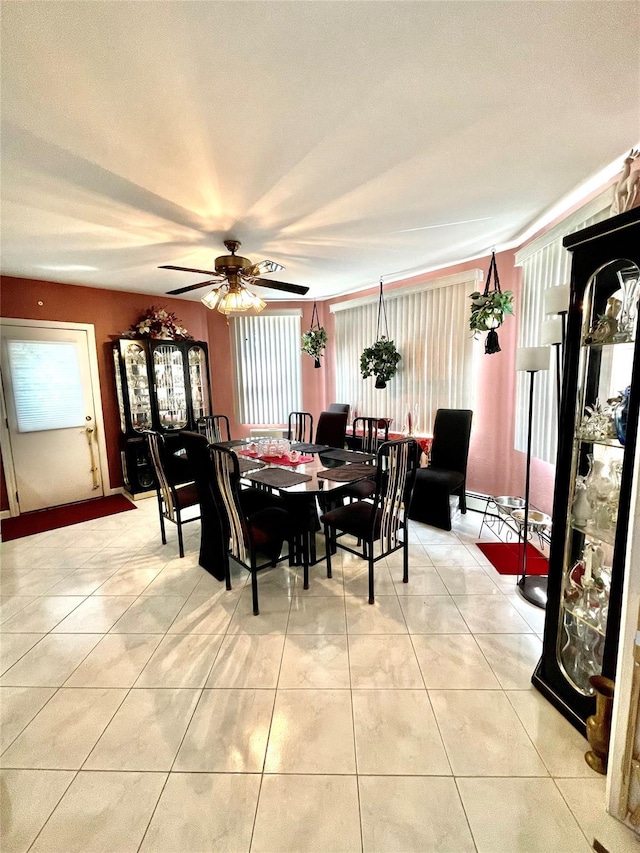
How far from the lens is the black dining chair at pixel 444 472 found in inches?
132

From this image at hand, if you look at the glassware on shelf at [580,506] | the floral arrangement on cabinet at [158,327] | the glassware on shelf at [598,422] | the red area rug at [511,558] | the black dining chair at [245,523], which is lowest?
the red area rug at [511,558]

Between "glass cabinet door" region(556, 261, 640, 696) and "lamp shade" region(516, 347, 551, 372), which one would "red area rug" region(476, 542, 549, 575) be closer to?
"glass cabinet door" region(556, 261, 640, 696)

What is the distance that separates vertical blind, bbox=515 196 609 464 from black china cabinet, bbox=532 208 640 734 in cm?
134

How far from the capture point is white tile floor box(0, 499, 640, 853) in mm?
1183

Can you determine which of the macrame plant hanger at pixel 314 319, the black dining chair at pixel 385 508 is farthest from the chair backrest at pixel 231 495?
the macrame plant hanger at pixel 314 319

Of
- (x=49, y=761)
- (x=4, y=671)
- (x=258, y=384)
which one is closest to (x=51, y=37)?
(x=49, y=761)

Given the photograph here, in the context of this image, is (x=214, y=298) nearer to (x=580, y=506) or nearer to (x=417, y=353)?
(x=417, y=353)

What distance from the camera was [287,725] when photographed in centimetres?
153

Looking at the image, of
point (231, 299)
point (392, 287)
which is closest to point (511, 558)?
point (231, 299)

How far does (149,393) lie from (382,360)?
3021mm

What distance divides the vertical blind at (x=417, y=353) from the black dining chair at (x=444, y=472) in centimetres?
41

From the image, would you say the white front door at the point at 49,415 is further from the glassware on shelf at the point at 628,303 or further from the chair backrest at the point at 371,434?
the glassware on shelf at the point at 628,303

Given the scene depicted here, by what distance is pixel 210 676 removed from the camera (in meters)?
1.78

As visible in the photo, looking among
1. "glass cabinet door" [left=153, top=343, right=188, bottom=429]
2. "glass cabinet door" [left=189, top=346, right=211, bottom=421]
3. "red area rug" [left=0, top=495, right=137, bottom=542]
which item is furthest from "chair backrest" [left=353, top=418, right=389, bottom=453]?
"red area rug" [left=0, top=495, right=137, bottom=542]
